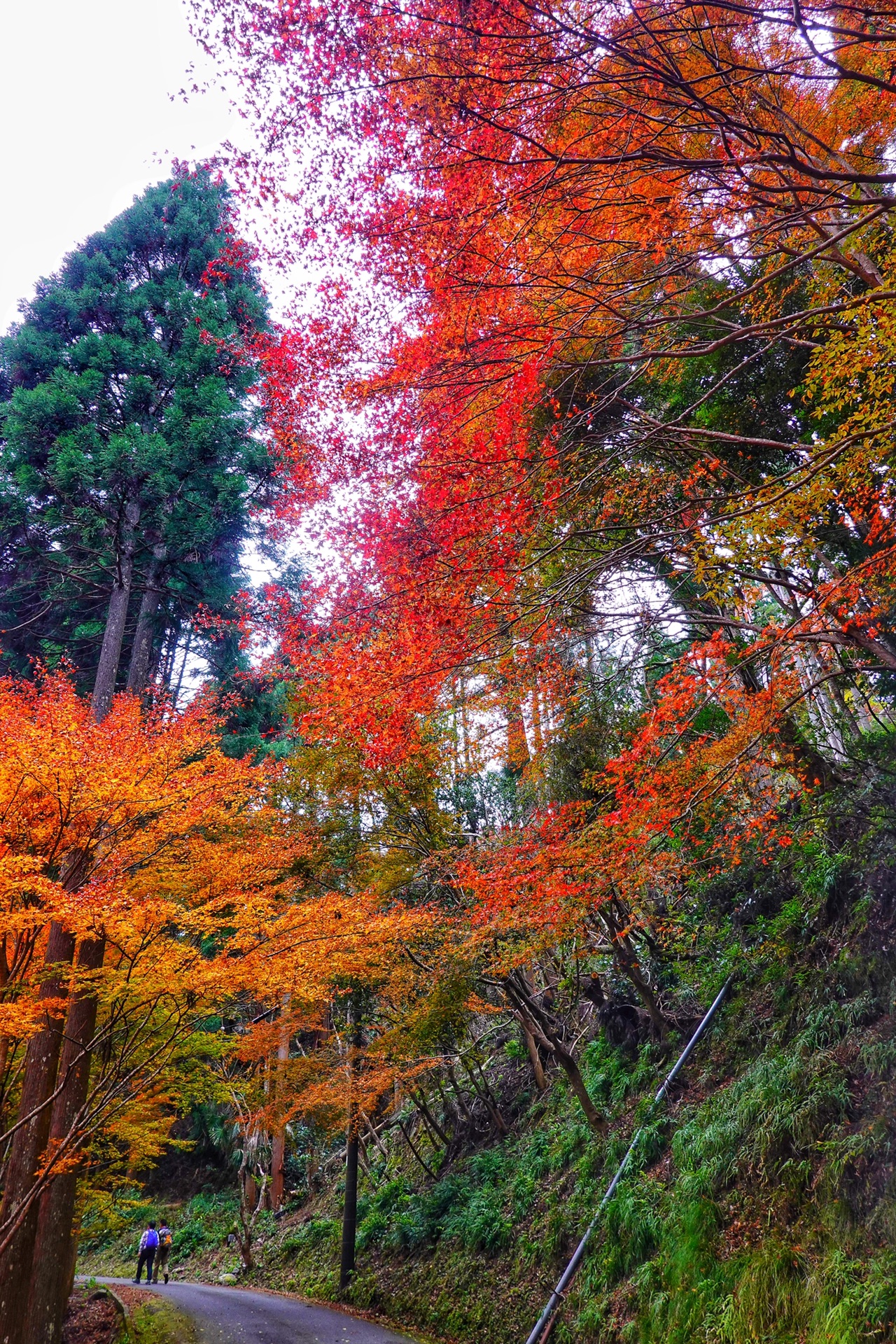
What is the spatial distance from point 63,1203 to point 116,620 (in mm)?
8944

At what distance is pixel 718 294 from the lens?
8.16 m

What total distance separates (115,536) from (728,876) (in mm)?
12340

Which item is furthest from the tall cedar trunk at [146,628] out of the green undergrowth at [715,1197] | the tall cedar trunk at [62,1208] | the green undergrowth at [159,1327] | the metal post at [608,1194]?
the metal post at [608,1194]

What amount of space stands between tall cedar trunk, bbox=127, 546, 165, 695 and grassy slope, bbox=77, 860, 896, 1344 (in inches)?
414

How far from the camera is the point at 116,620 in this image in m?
13.9

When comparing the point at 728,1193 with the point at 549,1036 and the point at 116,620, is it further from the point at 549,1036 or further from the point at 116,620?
the point at 116,620

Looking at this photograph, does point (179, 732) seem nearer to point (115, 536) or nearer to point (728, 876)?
point (115, 536)

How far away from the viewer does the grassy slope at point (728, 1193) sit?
525cm

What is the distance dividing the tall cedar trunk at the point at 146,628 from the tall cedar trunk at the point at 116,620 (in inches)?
15.6

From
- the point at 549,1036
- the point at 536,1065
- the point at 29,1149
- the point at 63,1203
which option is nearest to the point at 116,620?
the point at 29,1149

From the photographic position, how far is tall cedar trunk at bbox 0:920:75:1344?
788cm

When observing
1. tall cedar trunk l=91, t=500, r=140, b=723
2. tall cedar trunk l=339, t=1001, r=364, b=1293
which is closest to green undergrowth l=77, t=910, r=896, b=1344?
tall cedar trunk l=339, t=1001, r=364, b=1293

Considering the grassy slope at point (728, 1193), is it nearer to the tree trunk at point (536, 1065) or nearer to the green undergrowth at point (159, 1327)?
the tree trunk at point (536, 1065)

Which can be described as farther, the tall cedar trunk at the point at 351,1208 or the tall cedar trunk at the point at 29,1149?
the tall cedar trunk at the point at 351,1208
